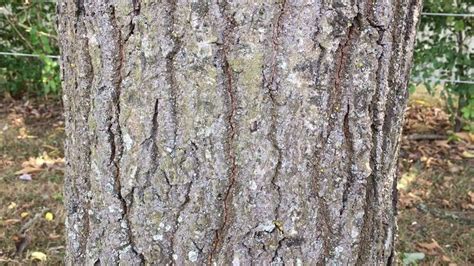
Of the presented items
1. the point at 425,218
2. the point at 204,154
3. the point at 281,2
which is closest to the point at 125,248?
the point at 204,154

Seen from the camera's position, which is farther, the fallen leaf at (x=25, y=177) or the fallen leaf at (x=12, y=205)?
the fallen leaf at (x=25, y=177)

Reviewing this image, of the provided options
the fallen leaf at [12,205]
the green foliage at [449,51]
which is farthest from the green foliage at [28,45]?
the green foliage at [449,51]

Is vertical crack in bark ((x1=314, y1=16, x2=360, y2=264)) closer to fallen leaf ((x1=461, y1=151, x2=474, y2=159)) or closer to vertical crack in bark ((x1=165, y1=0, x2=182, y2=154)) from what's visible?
vertical crack in bark ((x1=165, y1=0, x2=182, y2=154))

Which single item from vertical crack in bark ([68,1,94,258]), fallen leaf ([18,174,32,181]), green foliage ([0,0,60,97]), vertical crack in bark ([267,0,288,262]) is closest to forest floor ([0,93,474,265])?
fallen leaf ([18,174,32,181])

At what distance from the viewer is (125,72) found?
3.87 ft

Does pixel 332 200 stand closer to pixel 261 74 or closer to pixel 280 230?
pixel 280 230

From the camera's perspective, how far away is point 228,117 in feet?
3.79

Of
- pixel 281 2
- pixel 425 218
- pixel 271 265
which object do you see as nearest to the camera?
pixel 281 2

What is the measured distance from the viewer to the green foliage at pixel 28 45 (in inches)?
207

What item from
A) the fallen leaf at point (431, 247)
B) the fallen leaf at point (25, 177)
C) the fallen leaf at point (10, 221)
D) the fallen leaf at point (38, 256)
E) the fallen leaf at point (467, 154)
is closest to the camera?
the fallen leaf at point (38, 256)

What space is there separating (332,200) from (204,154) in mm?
242

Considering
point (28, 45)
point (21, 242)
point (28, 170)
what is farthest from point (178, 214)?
point (28, 45)

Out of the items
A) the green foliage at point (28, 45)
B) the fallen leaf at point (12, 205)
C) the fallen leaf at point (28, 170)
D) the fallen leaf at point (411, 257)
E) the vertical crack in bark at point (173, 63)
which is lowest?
the fallen leaf at point (12, 205)

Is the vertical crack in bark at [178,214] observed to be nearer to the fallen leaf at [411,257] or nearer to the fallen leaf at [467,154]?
the fallen leaf at [411,257]
